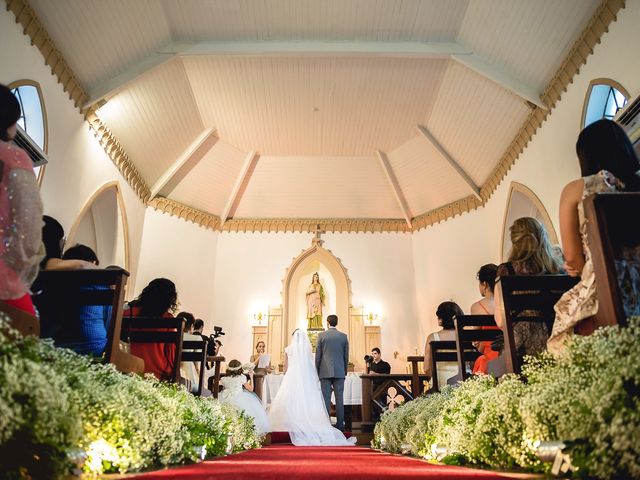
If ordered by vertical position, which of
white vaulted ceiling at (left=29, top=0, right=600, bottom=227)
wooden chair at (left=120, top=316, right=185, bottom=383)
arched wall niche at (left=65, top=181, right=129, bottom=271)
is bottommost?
wooden chair at (left=120, top=316, right=185, bottom=383)

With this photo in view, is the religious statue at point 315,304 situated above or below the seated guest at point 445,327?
above

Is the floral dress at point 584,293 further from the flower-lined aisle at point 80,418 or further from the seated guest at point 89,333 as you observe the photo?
the seated guest at point 89,333

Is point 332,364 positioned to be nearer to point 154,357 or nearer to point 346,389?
point 346,389

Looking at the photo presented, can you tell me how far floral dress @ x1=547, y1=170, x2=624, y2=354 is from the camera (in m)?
2.15

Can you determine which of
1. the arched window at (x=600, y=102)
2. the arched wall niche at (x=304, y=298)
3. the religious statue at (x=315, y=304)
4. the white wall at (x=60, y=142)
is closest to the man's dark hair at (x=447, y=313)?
the arched window at (x=600, y=102)

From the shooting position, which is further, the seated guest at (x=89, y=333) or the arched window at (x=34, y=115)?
the arched window at (x=34, y=115)

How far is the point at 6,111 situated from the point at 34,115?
528 centimetres

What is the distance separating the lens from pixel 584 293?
7.19 feet

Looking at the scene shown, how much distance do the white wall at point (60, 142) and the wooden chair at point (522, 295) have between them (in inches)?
227

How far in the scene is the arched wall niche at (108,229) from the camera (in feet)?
30.0

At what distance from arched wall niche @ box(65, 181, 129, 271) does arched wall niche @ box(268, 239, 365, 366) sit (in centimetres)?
375

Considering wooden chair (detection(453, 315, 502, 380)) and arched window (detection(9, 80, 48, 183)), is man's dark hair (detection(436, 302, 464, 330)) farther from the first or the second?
arched window (detection(9, 80, 48, 183))

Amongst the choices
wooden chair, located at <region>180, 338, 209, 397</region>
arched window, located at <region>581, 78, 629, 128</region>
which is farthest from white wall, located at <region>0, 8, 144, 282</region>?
arched window, located at <region>581, 78, 629, 128</region>

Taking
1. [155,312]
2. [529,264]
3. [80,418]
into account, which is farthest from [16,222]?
[529,264]
